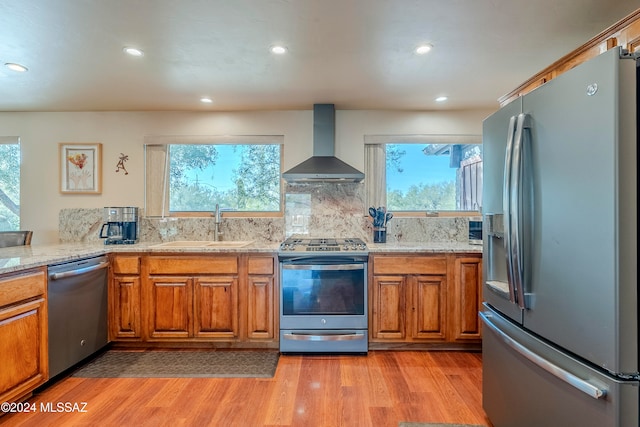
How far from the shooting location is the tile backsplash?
10.9 feet

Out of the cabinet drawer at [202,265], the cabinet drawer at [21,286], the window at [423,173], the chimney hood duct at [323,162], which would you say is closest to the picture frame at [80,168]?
the cabinet drawer at [202,265]

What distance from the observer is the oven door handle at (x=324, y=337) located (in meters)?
2.56

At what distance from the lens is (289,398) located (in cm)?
197

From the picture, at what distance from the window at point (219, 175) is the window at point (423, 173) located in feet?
3.63

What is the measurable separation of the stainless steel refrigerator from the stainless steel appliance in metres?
1.23

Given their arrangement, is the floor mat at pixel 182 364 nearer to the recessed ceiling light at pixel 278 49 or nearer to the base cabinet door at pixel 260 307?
the base cabinet door at pixel 260 307

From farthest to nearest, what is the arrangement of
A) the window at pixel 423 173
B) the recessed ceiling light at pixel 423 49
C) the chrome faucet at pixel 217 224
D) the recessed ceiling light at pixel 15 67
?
the window at pixel 423 173
the chrome faucet at pixel 217 224
the recessed ceiling light at pixel 15 67
the recessed ceiling light at pixel 423 49

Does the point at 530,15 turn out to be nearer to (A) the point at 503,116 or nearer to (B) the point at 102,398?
(A) the point at 503,116

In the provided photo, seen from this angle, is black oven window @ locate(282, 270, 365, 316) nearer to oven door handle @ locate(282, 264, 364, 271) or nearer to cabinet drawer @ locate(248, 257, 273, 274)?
oven door handle @ locate(282, 264, 364, 271)

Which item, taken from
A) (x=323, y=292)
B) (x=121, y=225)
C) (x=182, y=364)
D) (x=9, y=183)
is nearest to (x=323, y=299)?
(x=323, y=292)

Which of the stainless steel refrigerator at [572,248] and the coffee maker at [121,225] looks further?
the coffee maker at [121,225]

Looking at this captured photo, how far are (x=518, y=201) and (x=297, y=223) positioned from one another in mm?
2367

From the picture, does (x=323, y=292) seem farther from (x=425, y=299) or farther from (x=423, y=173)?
(x=423, y=173)

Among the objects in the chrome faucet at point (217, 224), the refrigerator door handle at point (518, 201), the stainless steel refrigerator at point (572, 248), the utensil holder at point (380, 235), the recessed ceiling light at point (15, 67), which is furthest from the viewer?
the chrome faucet at point (217, 224)
